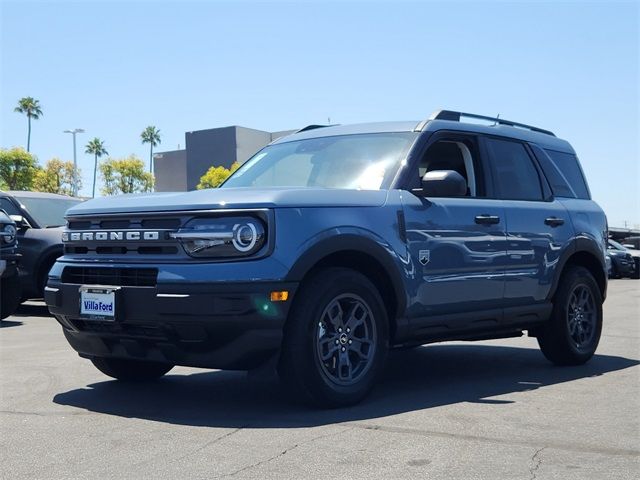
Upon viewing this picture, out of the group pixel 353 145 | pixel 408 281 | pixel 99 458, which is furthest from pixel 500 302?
pixel 99 458

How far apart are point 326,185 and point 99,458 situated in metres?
2.72

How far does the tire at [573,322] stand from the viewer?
7.71 meters

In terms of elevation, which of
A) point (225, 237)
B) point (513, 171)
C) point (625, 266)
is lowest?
point (625, 266)

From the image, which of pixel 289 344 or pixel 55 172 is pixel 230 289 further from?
pixel 55 172

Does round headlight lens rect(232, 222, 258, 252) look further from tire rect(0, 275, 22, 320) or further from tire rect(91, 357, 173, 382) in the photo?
tire rect(0, 275, 22, 320)

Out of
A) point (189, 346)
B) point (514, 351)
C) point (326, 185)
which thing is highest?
point (326, 185)

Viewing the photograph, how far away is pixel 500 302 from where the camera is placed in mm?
6902

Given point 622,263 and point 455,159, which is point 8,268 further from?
point 622,263

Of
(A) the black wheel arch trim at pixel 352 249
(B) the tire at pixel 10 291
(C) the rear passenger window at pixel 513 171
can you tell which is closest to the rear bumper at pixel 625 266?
(B) the tire at pixel 10 291

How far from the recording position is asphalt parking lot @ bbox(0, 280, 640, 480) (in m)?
4.20

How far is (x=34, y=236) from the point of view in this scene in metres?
12.6

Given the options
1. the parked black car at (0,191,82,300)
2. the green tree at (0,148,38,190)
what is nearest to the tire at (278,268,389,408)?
the parked black car at (0,191,82,300)

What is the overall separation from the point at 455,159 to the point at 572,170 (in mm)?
1889

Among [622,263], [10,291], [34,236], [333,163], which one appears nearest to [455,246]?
[333,163]
